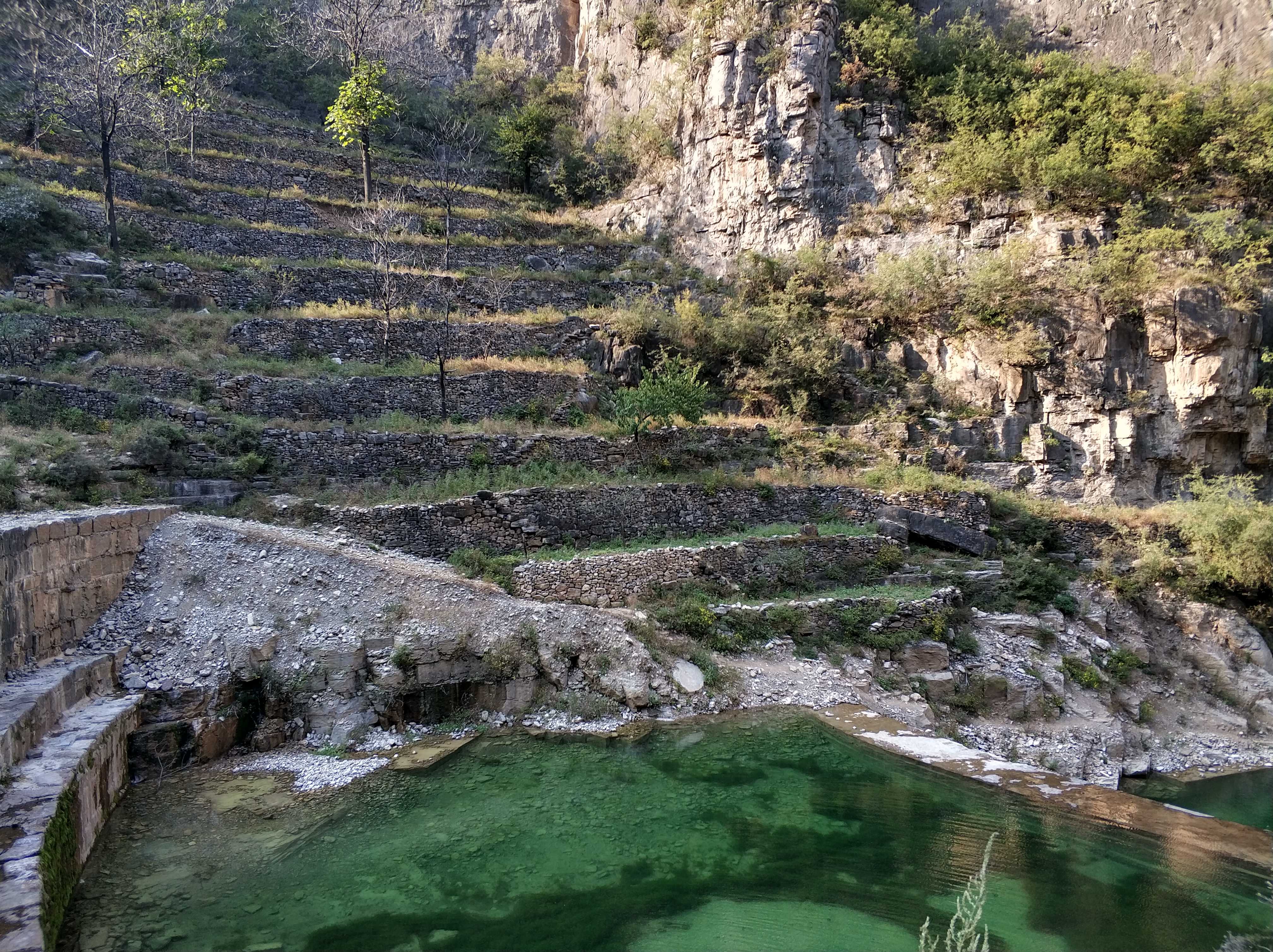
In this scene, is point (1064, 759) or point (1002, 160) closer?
point (1064, 759)

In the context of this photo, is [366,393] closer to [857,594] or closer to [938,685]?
[857,594]

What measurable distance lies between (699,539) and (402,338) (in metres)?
11.0

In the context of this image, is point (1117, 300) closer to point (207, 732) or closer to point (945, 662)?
point (945, 662)

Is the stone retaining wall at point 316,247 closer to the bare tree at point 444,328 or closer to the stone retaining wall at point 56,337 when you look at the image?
the bare tree at point 444,328

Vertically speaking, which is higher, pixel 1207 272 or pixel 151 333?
pixel 1207 272

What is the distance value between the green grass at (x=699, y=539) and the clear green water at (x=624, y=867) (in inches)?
197

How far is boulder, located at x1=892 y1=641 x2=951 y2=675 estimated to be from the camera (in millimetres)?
12602

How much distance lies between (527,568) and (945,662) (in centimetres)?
787

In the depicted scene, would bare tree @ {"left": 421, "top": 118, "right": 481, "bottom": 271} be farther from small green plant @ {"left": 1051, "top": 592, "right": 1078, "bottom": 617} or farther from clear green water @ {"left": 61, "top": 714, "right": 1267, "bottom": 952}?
small green plant @ {"left": 1051, "top": 592, "right": 1078, "bottom": 617}

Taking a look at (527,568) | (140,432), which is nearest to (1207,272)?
(527,568)

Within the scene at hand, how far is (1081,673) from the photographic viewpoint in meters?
12.9

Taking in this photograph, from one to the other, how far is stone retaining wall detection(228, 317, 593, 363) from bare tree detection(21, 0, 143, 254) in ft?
19.8

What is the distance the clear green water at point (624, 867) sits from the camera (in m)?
6.14

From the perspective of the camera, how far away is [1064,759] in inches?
438
